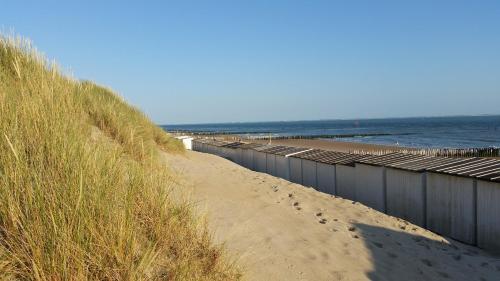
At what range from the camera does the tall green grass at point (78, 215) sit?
2846 mm

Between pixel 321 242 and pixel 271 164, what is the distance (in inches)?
509

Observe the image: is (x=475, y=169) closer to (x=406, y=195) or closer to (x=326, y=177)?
(x=406, y=195)

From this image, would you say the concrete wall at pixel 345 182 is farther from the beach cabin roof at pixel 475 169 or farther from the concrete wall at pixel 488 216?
the concrete wall at pixel 488 216

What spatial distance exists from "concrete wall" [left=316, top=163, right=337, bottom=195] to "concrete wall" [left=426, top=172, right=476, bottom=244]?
413cm

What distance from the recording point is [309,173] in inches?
616

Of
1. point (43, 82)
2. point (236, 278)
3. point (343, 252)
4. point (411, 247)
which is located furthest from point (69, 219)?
point (411, 247)

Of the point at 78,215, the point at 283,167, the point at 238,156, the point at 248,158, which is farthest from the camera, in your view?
the point at 238,156

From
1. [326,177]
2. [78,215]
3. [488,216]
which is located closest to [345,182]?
[326,177]

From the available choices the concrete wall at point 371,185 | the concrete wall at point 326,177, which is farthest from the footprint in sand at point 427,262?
the concrete wall at point 326,177

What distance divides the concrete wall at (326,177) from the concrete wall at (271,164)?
149 inches

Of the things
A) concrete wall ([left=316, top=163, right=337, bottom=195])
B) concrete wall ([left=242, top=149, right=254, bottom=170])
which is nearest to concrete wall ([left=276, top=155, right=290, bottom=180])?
concrete wall ([left=316, top=163, right=337, bottom=195])

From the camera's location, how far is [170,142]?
14.9 m

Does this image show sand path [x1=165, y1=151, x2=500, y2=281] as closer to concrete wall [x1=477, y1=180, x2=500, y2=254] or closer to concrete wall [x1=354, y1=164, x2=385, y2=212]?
concrete wall [x1=477, y1=180, x2=500, y2=254]

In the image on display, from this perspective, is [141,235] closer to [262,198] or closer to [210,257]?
[210,257]
